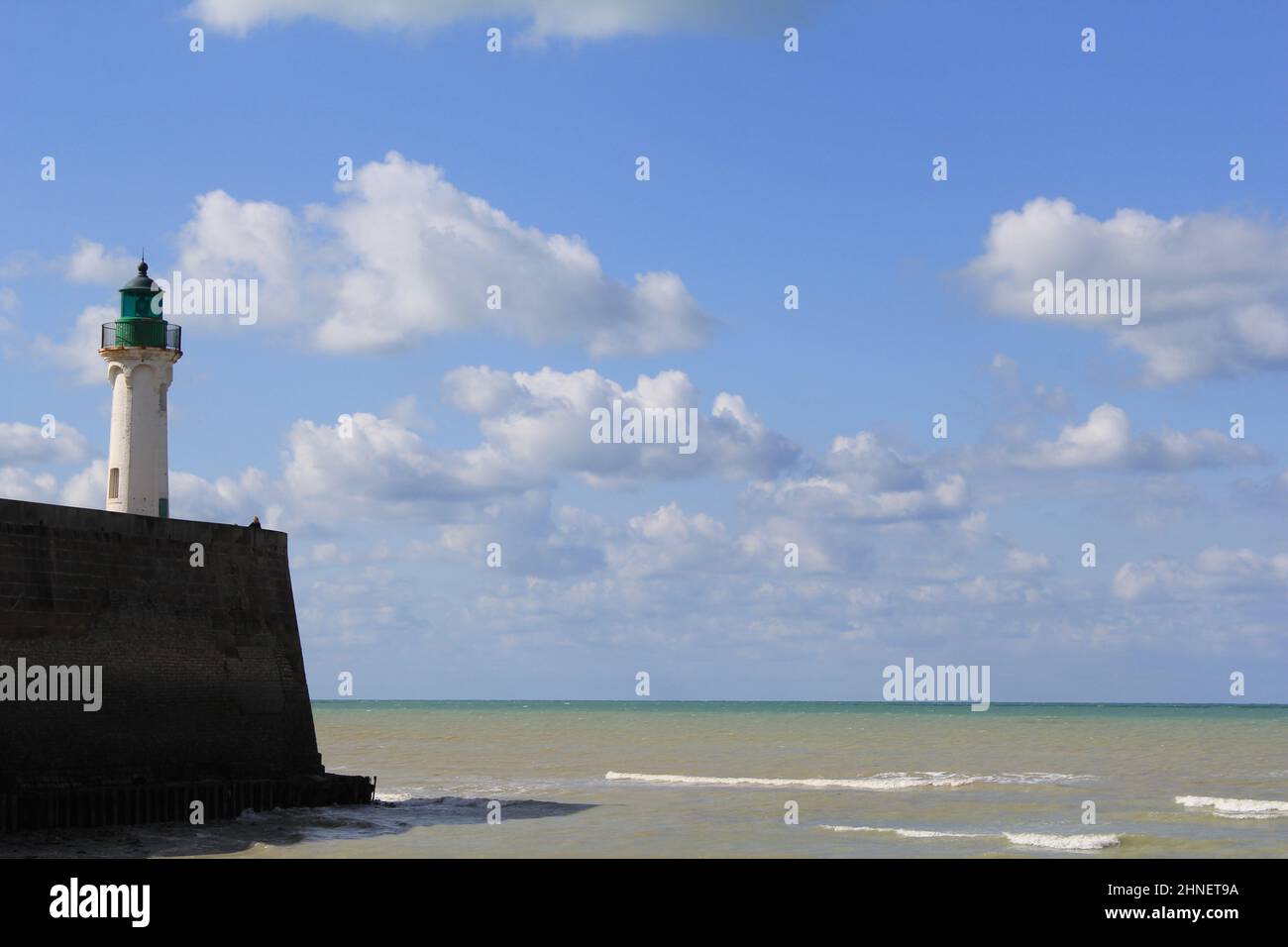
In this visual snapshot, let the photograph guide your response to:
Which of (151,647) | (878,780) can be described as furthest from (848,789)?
(151,647)

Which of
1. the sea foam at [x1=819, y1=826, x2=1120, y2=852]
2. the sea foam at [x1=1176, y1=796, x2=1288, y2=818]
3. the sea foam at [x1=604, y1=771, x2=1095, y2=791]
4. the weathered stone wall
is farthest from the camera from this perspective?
the sea foam at [x1=604, y1=771, x2=1095, y2=791]

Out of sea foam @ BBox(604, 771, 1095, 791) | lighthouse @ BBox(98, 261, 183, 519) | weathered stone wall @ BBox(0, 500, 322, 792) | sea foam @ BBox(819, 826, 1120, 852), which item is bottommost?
sea foam @ BBox(604, 771, 1095, 791)

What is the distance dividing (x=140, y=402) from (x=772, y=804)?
16.5 meters

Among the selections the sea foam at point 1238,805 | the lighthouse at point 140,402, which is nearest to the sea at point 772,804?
the sea foam at point 1238,805

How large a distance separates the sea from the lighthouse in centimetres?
852

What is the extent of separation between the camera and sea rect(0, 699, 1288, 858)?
24.4 meters

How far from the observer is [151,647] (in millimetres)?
26219

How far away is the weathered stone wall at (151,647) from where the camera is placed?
2366 cm

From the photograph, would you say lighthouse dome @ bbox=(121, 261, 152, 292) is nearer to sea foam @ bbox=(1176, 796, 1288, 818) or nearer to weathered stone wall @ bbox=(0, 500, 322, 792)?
weathered stone wall @ bbox=(0, 500, 322, 792)

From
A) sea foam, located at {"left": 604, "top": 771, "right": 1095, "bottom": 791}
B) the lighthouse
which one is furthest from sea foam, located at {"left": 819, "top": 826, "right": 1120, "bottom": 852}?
the lighthouse
